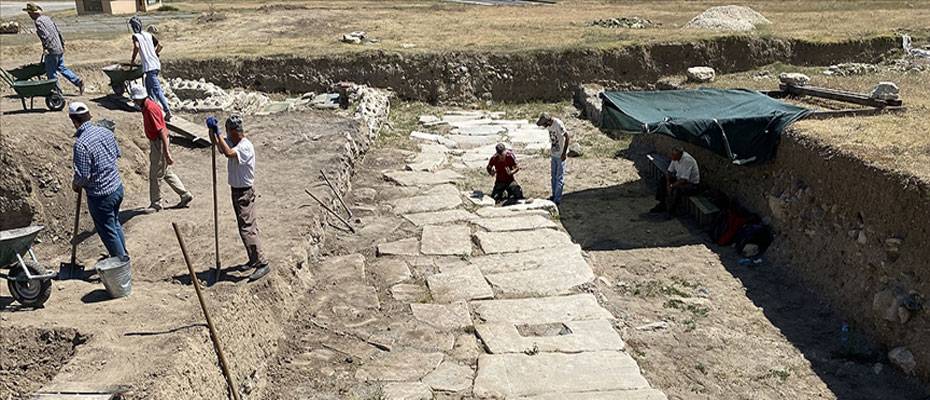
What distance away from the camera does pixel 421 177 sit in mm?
12586

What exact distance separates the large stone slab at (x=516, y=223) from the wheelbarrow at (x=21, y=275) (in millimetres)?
5497

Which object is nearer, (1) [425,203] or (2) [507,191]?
(1) [425,203]

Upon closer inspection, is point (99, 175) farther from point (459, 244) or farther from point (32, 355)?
point (459, 244)

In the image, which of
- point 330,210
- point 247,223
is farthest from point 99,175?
point 330,210

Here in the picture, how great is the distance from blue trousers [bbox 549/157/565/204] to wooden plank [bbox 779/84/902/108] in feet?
14.5

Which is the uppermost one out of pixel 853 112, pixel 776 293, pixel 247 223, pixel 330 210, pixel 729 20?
pixel 729 20

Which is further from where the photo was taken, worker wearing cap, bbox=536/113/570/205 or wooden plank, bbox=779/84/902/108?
worker wearing cap, bbox=536/113/570/205

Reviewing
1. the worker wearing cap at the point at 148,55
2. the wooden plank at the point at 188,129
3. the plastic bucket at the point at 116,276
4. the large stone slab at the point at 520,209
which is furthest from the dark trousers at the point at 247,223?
the worker wearing cap at the point at 148,55

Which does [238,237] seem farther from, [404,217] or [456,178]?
[456,178]

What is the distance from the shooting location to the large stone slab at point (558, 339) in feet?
24.0

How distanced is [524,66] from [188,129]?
9.04 metres

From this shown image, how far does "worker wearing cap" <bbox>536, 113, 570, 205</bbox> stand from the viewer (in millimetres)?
11312

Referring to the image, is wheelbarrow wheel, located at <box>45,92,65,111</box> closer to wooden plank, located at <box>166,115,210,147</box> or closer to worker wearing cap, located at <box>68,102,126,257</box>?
wooden plank, located at <box>166,115,210,147</box>

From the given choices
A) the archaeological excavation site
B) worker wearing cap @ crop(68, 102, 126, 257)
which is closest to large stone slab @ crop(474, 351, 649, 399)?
the archaeological excavation site
